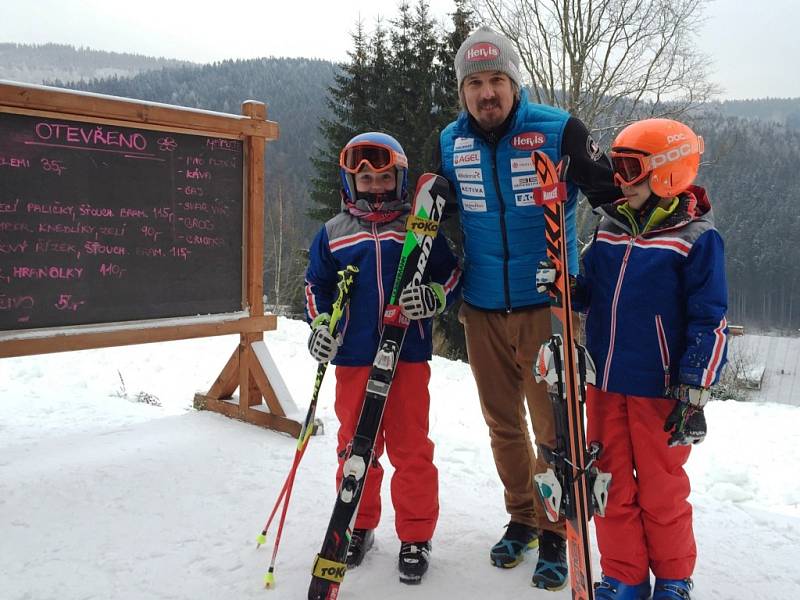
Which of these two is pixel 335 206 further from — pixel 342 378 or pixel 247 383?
pixel 342 378

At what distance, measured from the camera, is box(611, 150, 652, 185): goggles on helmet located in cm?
224

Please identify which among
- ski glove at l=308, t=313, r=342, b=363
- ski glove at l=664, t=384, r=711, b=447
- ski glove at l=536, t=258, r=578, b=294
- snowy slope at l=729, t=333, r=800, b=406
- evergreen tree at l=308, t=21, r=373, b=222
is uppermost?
evergreen tree at l=308, t=21, r=373, b=222

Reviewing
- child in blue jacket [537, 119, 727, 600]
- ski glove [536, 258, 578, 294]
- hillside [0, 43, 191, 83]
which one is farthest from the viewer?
hillside [0, 43, 191, 83]

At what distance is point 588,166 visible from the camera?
251 cm

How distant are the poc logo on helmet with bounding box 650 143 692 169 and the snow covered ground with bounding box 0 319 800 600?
1.86m

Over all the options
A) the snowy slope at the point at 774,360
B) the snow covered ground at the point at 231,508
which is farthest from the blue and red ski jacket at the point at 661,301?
the snowy slope at the point at 774,360

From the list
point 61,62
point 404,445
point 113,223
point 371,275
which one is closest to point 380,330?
point 371,275

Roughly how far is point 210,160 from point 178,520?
107 inches

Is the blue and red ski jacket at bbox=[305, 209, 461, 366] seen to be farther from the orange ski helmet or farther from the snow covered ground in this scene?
the snow covered ground

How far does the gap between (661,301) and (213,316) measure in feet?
11.4

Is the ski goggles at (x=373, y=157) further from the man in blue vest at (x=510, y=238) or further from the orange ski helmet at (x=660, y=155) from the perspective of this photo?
the orange ski helmet at (x=660, y=155)

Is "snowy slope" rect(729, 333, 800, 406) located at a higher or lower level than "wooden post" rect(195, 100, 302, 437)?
lower

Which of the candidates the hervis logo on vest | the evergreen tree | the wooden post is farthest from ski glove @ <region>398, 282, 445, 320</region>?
the evergreen tree

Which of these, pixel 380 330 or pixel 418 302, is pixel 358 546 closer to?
pixel 380 330
